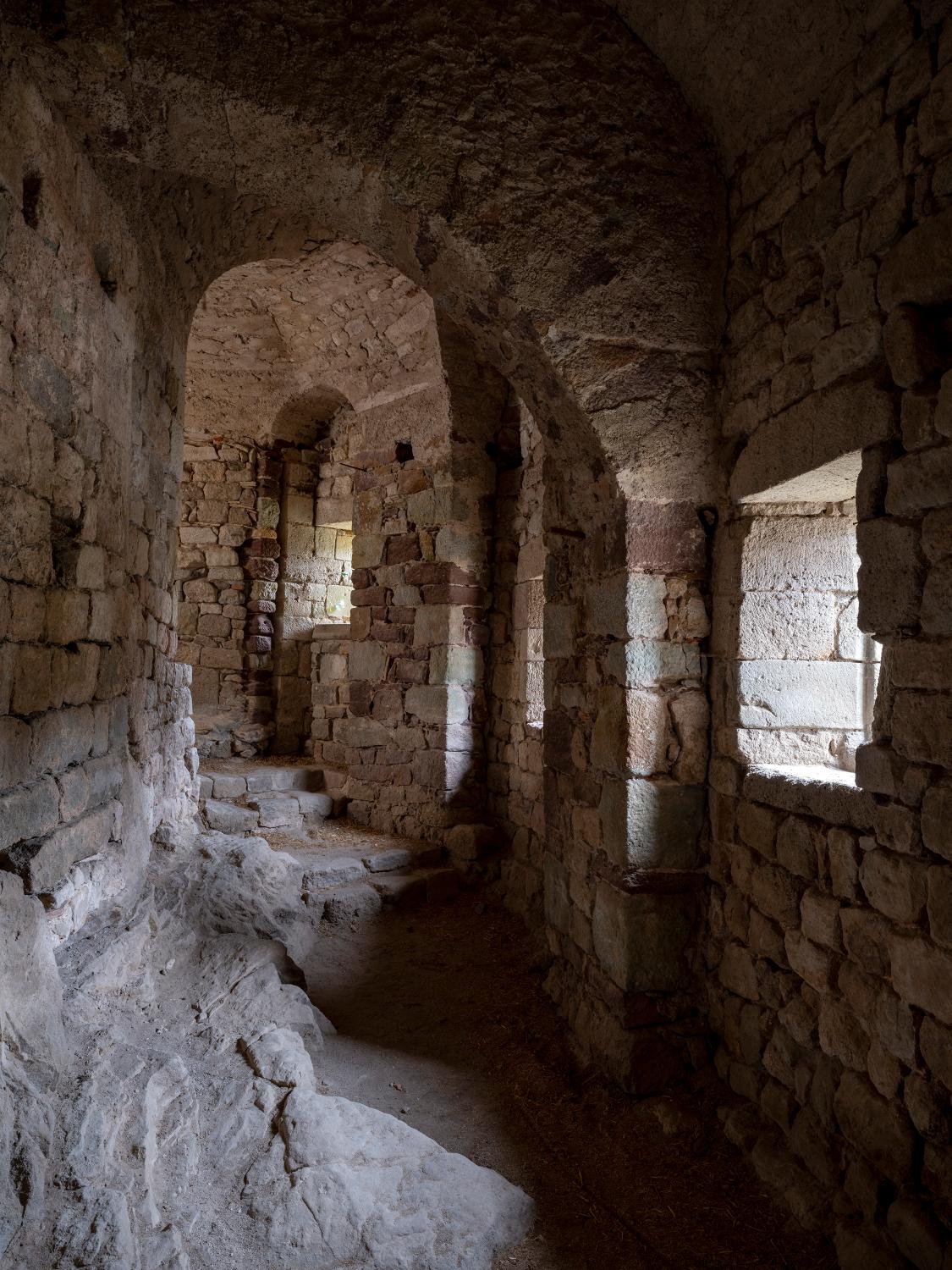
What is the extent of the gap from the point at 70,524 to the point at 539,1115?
8.80ft

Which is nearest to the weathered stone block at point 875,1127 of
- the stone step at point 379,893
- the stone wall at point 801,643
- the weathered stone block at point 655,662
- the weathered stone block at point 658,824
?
the weathered stone block at point 658,824

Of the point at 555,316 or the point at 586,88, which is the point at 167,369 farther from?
the point at 586,88

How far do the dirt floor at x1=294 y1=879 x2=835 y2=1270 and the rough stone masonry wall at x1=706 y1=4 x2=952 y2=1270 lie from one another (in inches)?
7.1

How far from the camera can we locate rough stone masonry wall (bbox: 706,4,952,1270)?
189cm

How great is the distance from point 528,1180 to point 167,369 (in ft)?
11.8

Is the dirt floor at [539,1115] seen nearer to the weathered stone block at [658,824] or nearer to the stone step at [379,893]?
the stone step at [379,893]

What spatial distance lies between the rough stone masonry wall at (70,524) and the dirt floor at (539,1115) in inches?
54.6

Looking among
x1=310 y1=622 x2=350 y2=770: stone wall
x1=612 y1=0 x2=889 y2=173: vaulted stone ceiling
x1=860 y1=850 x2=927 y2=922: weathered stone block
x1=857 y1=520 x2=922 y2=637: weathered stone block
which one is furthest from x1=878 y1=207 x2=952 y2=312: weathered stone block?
x1=310 y1=622 x2=350 y2=770: stone wall

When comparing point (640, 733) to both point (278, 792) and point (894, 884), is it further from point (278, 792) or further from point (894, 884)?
point (278, 792)

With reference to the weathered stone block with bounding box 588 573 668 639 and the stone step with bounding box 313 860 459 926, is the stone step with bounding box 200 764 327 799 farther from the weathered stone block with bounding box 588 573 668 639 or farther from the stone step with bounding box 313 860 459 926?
the weathered stone block with bounding box 588 573 668 639

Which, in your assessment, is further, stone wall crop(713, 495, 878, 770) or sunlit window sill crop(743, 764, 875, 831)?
stone wall crop(713, 495, 878, 770)

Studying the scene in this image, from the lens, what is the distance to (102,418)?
8.55 ft

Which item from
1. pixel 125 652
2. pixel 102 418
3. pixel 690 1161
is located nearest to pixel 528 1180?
pixel 690 1161

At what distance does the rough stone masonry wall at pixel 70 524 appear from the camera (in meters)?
1.99
